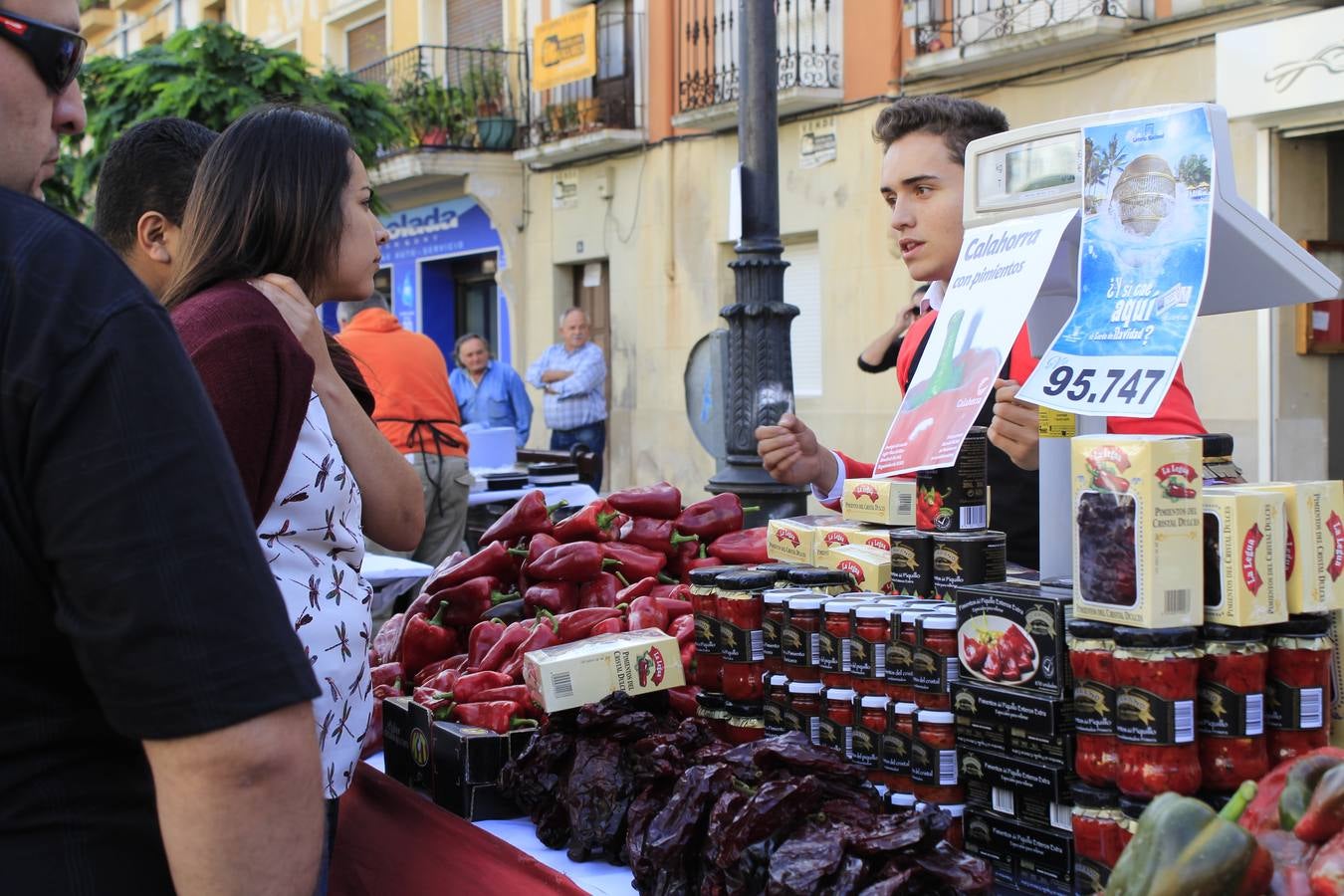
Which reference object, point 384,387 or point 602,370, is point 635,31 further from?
point 384,387

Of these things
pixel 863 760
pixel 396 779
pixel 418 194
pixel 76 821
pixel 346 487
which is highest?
pixel 418 194

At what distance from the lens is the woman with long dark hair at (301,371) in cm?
191

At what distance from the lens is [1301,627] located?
174cm

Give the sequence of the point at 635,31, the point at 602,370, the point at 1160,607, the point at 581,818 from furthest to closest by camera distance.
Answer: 1. the point at 635,31
2. the point at 602,370
3. the point at 581,818
4. the point at 1160,607

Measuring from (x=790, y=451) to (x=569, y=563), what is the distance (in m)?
0.64

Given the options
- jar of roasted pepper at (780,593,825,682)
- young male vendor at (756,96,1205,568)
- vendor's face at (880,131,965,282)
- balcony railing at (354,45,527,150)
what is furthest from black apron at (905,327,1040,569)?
balcony railing at (354,45,527,150)

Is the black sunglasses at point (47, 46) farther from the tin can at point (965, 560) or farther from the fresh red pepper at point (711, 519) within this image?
the fresh red pepper at point (711, 519)

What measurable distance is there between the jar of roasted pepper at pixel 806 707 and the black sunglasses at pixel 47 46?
4.79 feet

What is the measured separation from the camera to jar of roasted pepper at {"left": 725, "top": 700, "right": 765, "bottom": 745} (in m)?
2.37

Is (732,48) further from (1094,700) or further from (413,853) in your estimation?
(1094,700)

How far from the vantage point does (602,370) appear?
12188mm

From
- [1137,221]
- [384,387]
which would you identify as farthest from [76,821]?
[384,387]

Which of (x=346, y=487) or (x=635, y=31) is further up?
(x=635, y=31)

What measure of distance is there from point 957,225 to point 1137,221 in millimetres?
1038
